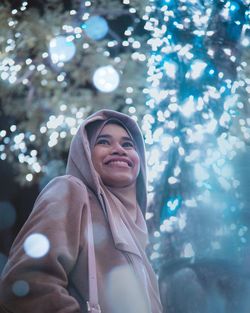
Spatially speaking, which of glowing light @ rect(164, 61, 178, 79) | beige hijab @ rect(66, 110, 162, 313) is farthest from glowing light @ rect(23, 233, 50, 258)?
glowing light @ rect(164, 61, 178, 79)

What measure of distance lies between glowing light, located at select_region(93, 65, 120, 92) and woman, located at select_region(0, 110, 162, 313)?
336cm

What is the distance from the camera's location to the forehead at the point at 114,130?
2356mm

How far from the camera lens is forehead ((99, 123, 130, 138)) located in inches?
92.8

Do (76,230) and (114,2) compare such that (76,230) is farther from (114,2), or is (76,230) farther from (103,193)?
(114,2)

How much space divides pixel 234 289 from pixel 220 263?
0.20 metres

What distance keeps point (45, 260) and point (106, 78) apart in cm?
423

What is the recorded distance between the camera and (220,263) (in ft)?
11.3

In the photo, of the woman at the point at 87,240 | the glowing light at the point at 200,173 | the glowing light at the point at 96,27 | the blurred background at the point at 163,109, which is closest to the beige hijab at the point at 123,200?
the woman at the point at 87,240

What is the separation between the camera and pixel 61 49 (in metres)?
5.87

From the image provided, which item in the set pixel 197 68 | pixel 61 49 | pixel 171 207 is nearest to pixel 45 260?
pixel 171 207

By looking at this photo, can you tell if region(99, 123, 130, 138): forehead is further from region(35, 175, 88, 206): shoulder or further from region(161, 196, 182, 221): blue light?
region(161, 196, 182, 221): blue light

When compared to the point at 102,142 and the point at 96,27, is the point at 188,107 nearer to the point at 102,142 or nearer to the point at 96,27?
the point at 102,142

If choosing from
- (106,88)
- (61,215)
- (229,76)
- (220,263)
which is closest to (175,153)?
(229,76)

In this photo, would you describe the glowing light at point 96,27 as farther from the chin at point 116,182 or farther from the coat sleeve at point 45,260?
the coat sleeve at point 45,260
